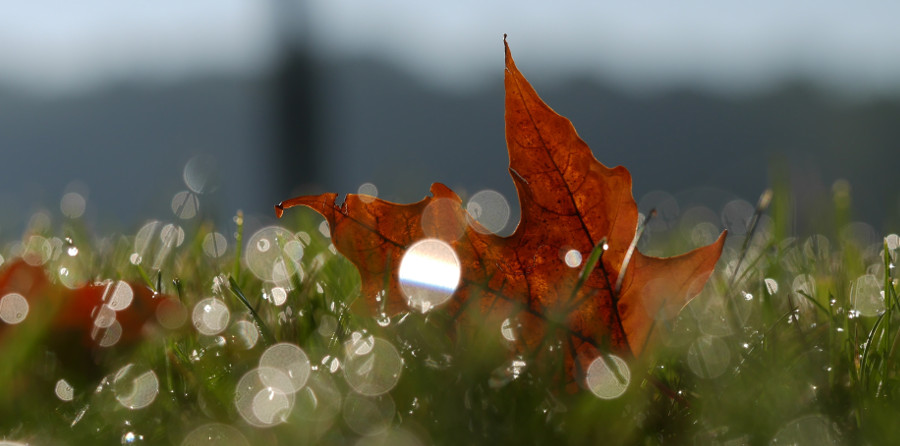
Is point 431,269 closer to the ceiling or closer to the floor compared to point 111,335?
closer to the ceiling

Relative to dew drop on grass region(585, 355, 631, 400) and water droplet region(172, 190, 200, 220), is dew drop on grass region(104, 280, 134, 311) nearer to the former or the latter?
dew drop on grass region(585, 355, 631, 400)

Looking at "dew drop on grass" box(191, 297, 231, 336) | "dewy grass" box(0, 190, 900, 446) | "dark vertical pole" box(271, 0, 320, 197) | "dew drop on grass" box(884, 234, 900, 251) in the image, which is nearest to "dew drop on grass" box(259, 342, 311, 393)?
"dewy grass" box(0, 190, 900, 446)

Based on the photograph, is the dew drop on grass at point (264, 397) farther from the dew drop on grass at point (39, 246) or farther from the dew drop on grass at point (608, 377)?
the dew drop on grass at point (39, 246)

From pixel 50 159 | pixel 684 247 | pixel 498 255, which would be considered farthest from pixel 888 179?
pixel 50 159

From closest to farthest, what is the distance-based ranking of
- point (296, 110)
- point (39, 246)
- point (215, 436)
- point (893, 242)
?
point (215, 436) < point (893, 242) < point (39, 246) < point (296, 110)

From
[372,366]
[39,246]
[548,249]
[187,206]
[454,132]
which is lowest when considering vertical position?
[454,132]

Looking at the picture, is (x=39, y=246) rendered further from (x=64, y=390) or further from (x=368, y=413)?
(x=368, y=413)

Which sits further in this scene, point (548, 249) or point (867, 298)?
point (867, 298)

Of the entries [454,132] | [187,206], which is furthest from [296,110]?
[454,132]
